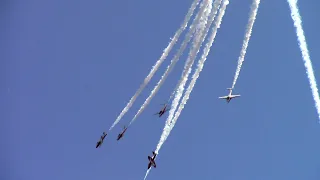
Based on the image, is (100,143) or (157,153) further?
(100,143)

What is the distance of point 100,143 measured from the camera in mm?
34844

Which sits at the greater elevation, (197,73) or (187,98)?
(197,73)

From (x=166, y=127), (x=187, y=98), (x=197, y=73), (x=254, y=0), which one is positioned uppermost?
(x=254, y=0)

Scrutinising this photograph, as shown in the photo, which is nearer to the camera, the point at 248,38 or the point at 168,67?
the point at 248,38

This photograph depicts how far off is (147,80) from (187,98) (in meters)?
2.70

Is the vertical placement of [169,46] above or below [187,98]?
above

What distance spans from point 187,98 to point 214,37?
14.2ft

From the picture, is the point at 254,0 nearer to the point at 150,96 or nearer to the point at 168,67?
the point at 168,67

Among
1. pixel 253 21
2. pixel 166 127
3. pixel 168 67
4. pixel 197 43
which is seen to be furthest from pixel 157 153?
pixel 253 21

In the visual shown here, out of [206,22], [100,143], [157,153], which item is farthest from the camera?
[100,143]

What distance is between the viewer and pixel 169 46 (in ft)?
86.6

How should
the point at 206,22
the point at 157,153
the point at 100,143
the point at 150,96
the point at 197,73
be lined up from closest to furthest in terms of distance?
the point at 206,22
the point at 197,73
the point at 150,96
the point at 157,153
the point at 100,143

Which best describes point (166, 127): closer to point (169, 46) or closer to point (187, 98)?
point (187, 98)

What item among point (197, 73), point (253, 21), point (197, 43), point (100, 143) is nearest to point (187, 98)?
point (197, 73)
